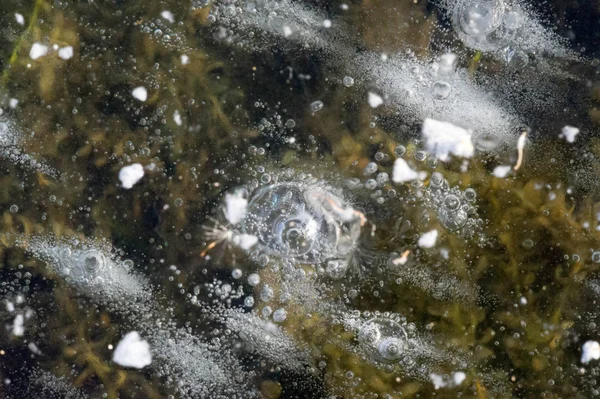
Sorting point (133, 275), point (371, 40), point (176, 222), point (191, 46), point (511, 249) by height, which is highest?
point (371, 40)

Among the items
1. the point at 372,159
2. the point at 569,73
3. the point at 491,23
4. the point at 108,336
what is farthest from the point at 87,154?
the point at 569,73

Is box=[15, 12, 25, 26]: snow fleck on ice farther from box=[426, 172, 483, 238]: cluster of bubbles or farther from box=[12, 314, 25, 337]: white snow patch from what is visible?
box=[426, 172, 483, 238]: cluster of bubbles

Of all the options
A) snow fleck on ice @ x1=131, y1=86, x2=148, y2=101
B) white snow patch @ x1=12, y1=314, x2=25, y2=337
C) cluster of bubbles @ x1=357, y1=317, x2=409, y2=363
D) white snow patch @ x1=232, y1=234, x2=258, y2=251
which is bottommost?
white snow patch @ x1=12, y1=314, x2=25, y2=337

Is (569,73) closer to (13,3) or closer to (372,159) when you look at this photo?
A: (372,159)

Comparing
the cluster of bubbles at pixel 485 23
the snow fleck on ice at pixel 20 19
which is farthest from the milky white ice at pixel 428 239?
the snow fleck on ice at pixel 20 19

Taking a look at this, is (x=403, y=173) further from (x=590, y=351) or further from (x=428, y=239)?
(x=590, y=351)

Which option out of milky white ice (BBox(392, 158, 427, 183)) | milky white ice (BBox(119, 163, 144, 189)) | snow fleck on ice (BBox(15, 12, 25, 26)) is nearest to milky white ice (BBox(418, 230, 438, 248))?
milky white ice (BBox(392, 158, 427, 183))
